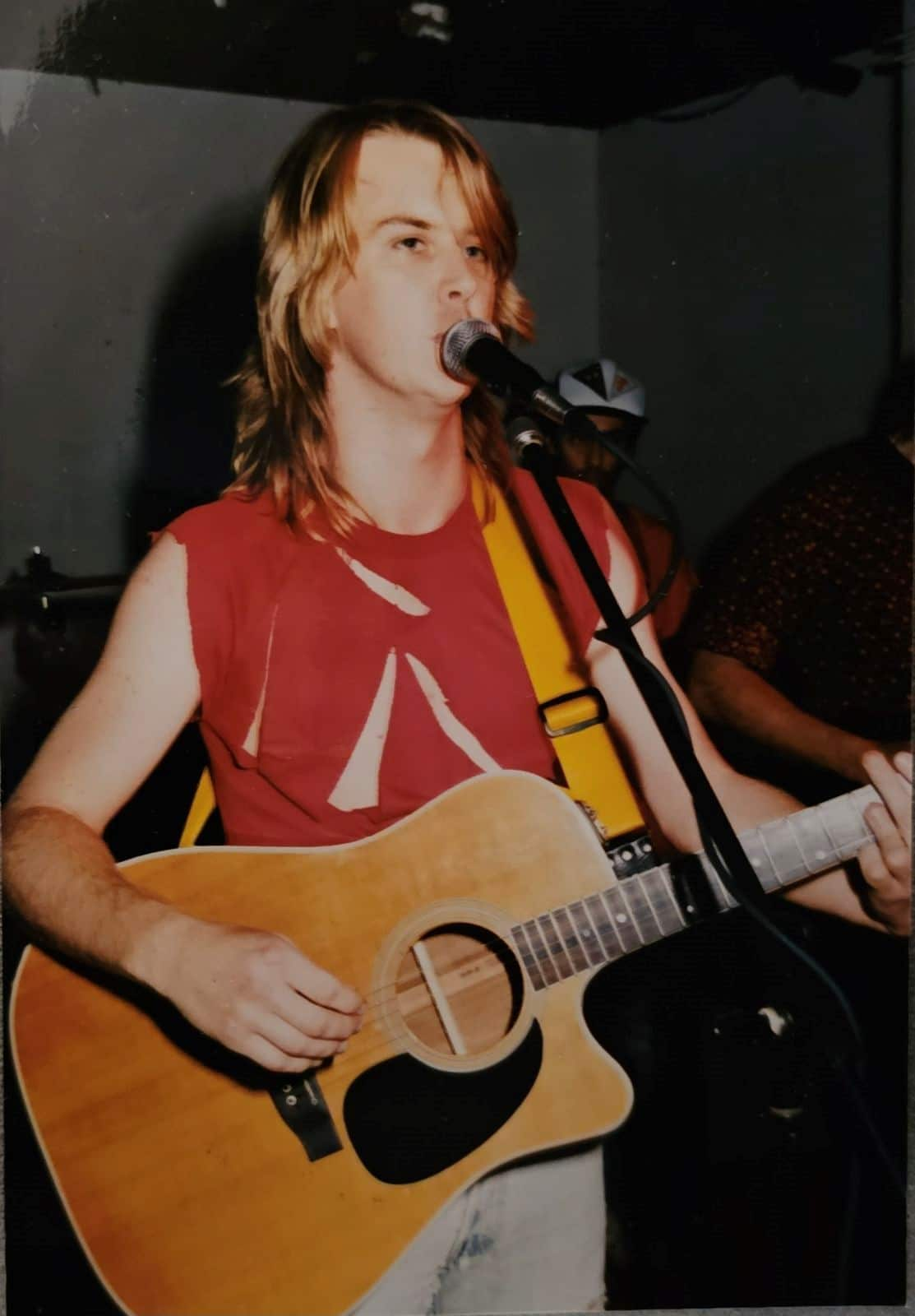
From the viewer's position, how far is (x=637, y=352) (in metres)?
1.39

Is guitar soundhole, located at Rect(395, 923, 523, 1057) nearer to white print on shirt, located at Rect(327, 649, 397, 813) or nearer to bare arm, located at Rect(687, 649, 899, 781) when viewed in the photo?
white print on shirt, located at Rect(327, 649, 397, 813)

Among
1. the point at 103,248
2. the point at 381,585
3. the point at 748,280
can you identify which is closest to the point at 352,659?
the point at 381,585

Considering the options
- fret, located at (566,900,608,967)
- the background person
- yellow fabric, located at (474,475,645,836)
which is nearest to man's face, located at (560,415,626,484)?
the background person

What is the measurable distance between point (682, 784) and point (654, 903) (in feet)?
0.50

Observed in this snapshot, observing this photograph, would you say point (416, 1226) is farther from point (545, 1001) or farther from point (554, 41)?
point (554, 41)

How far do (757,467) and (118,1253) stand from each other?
3.94 feet

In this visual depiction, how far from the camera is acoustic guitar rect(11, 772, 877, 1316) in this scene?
1253 mm

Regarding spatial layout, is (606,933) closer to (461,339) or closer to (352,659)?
(352,659)

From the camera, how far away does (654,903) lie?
1249 mm

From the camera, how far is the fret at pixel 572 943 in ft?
4.13

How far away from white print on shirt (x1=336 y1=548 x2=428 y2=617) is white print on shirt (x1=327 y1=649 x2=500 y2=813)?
56mm

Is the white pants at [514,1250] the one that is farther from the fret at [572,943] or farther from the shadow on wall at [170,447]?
the shadow on wall at [170,447]

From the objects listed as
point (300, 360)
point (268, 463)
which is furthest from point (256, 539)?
point (300, 360)

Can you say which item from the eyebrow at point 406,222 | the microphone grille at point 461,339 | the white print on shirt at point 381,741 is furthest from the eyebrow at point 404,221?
the white print on shirt at point 381,741
